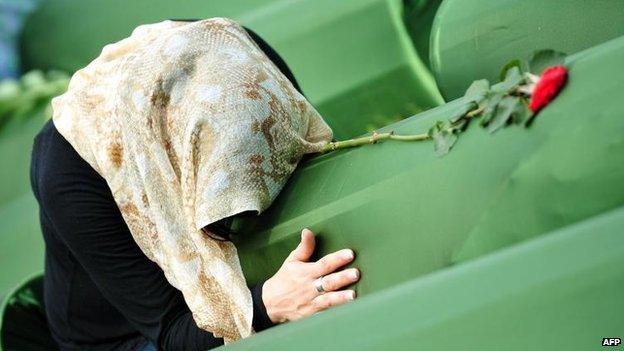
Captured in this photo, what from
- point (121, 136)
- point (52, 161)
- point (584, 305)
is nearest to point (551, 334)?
point (584, 305)

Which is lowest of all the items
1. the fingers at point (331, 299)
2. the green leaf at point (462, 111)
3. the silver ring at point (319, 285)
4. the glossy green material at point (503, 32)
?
the fingers at point (331, 299)

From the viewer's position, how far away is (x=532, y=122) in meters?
1.14

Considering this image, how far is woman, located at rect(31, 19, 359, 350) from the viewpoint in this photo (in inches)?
51.4

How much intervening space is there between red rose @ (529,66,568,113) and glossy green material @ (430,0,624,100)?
1.02 ft

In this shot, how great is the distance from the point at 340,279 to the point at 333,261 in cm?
3

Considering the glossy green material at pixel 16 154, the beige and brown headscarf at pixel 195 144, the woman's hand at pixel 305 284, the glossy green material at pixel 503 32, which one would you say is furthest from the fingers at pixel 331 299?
the glossy green material at pixel 16 154

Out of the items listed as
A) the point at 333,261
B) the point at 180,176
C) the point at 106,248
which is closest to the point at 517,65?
the point at 333,261

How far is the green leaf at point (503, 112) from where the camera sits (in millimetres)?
1165

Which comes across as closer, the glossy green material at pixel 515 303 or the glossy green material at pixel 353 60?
the glossy green material at pixel 515 303

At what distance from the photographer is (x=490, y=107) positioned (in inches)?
46.9

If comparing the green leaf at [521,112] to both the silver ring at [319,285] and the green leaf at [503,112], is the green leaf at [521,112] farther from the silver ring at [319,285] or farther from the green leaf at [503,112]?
the silver ring at [319,285]

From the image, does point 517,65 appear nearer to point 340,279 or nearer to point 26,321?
point 340,279

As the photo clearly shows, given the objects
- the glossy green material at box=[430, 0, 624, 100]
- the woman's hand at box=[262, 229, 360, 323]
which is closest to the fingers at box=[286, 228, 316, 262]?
the woman's hand at box=[262, 229, 360, 323]

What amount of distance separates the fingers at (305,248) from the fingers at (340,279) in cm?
5
